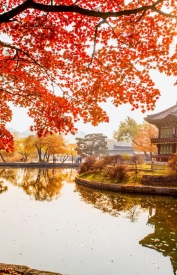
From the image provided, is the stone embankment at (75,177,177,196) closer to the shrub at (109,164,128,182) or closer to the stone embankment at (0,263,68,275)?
the shrub at (109,164,128,182)

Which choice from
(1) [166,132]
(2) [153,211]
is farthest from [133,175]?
(1) [166,132]

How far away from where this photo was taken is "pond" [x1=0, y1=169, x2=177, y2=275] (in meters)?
7.81

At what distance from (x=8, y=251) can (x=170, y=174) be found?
1751cm

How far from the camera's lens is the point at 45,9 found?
207 inches

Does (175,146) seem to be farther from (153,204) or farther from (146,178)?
(153,204)

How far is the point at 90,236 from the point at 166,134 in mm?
31715

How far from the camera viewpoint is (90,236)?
10242mm

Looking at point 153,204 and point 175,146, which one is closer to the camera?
point 153,204

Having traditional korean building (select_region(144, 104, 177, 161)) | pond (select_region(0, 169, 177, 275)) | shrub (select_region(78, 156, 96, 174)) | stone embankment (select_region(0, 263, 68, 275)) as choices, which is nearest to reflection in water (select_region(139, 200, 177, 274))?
pond (select_region(0, 169, 177, 275))

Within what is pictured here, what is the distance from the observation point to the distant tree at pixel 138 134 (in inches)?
2159

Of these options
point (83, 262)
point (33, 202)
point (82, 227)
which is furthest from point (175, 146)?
point (83, 262)

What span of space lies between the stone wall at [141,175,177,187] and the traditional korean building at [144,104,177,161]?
1493cm

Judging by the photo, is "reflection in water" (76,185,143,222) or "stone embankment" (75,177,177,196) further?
"stone embankment" (75,177,177,196)

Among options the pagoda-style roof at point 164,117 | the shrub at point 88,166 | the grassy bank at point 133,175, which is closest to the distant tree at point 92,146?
the pagoda-style roof at point 164,117
